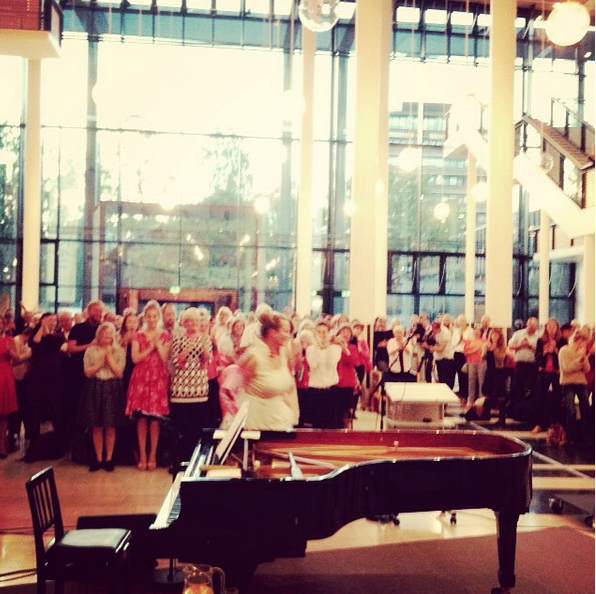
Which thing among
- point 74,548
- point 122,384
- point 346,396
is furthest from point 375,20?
point 74,548

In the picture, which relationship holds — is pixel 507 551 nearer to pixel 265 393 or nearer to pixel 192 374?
pixel 265 393

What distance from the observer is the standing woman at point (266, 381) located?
5.47m

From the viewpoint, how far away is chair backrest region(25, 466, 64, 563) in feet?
12.6

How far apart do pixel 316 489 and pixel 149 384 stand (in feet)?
13.4

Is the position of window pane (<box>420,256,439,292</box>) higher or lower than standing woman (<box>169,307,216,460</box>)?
higher

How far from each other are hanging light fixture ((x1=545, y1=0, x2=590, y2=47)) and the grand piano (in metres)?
2.67

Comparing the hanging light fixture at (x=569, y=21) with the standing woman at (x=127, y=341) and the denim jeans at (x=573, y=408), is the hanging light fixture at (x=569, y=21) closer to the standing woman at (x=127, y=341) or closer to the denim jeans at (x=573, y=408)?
the standing woman at (x=127, y=341)

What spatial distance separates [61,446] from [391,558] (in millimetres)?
4396

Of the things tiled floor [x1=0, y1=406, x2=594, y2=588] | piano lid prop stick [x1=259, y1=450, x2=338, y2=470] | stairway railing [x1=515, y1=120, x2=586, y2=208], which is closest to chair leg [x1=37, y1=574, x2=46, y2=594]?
tiled floor [x1=0, y1=406, x2=594, y2=588]

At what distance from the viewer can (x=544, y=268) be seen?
1952cm

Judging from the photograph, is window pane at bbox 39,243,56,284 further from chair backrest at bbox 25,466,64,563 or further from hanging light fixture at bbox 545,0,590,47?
hanging light fixture at bbox 545,0,590,47

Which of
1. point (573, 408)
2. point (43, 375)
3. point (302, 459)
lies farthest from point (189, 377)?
point (573, 408)

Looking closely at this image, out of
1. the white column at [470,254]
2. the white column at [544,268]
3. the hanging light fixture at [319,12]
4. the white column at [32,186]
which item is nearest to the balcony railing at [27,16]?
the hanging light fixture at [319,12]

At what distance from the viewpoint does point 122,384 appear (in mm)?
7836
